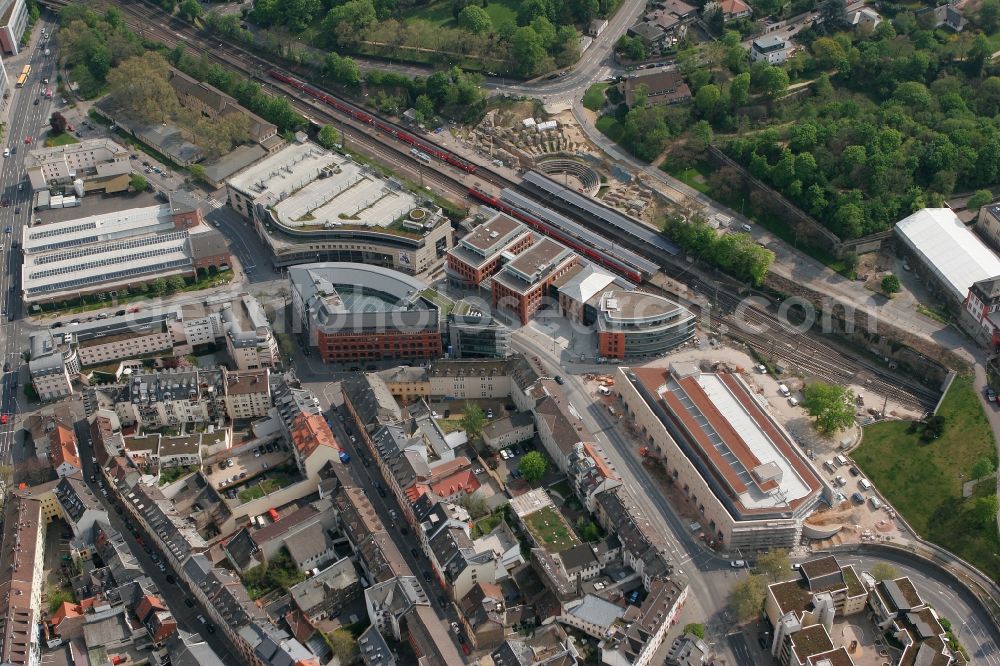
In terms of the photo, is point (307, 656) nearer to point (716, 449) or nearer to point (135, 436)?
point (135, 436)

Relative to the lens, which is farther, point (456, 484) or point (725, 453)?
point (456, 484)

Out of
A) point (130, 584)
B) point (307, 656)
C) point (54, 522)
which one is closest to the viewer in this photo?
point (307, 656)

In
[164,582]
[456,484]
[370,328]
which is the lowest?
[164,582]

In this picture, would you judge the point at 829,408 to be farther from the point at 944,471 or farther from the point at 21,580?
the point at 21,580

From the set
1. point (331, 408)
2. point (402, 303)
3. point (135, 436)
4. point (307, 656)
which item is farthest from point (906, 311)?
point (135, 436)

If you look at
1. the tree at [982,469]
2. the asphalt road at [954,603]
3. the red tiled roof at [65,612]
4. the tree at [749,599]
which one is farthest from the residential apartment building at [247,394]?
the tree at [982,469]

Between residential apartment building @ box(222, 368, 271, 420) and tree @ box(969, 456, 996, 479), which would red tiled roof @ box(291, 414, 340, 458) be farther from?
tree @ box(969, 456, 996, 479)

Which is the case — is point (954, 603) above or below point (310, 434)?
below

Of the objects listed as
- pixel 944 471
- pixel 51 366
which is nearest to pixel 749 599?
pixel 944 471
